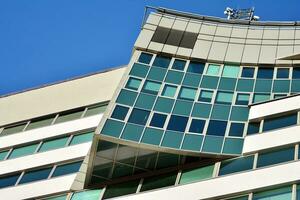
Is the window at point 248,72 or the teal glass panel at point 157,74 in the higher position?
the window at point 248,72

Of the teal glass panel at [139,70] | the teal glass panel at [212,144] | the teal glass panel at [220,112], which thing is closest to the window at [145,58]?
the teal glass panel at [139,70]

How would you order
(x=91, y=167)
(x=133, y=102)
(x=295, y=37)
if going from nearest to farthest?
(x=91, y=167)
(x=133, y=102)
(x=295, y=37)

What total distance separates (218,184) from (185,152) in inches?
119

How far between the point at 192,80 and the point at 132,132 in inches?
224

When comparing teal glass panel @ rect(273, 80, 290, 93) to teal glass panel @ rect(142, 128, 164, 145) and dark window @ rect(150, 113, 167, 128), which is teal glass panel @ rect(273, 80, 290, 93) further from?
teal glass panel @ rect(142, 128, 164, 145)

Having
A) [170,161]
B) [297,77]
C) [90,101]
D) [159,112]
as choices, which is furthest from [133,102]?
[297,77]

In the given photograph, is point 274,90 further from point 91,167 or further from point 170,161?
point 91,167

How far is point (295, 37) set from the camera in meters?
33.8

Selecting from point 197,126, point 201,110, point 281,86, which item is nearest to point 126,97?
point 201,110

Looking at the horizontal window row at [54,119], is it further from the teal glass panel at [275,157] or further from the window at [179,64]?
the teal glass panel at [275,157]

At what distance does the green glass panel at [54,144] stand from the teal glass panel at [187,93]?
716 centimetres

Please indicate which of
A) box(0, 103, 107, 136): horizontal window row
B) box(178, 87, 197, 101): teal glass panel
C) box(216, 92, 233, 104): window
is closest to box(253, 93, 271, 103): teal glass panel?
box(216, 92, 233, 104): window

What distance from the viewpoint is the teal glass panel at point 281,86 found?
30.7 m

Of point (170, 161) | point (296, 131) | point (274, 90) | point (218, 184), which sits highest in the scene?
point (274, 90)
